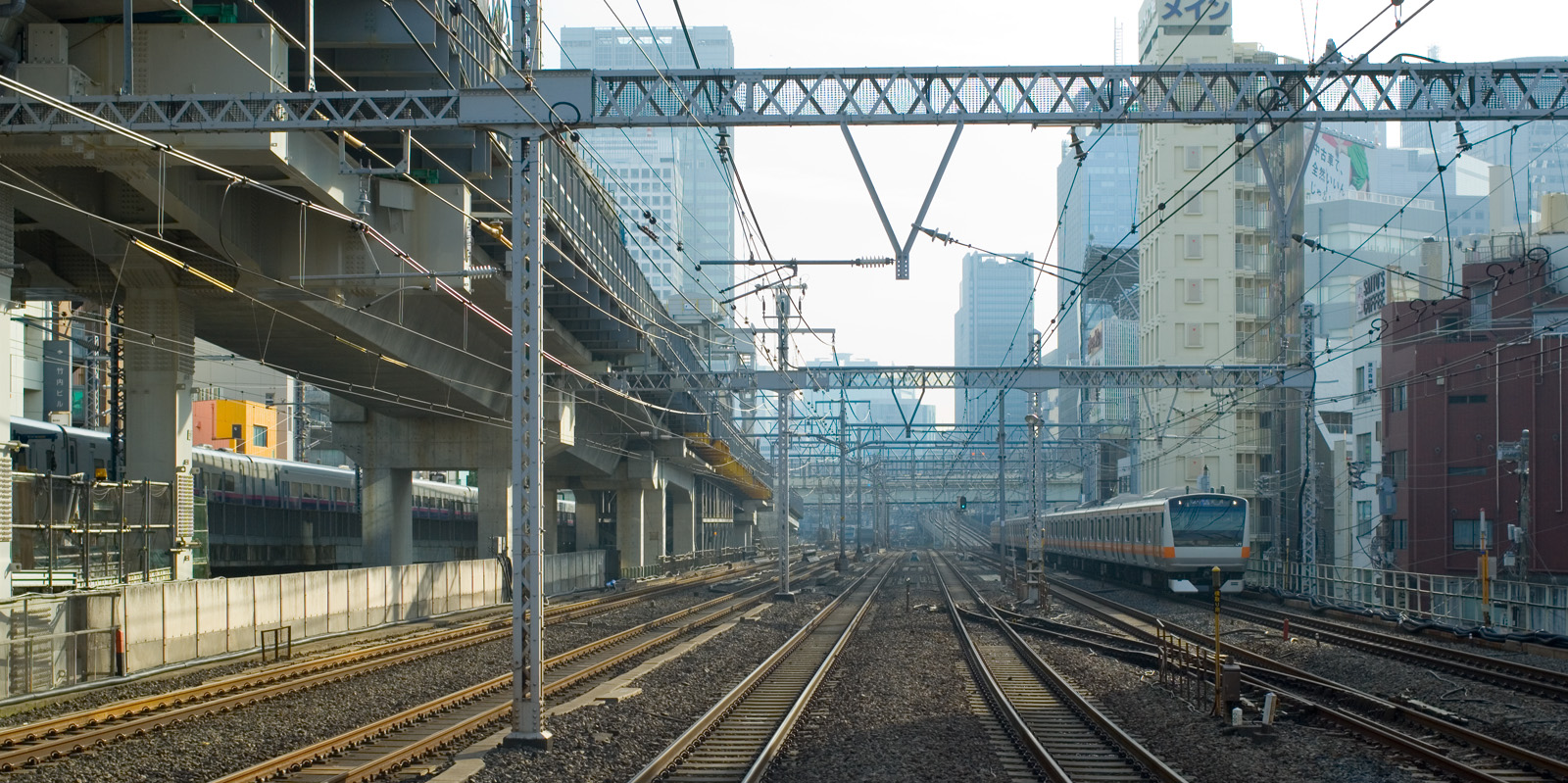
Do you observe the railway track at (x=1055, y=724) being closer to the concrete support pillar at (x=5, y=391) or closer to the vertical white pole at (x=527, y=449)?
the vertical white pole at (x=527, y=449)

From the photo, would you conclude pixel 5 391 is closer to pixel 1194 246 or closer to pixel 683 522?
pixel 1194 246

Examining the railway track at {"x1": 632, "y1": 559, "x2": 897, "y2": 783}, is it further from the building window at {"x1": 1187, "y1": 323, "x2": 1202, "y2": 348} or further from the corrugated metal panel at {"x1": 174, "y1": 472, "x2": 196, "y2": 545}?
the building window at {"x1": 1187, "y1": 323, "x2": 1202, "y2": 348}

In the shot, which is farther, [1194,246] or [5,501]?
[1194,246]

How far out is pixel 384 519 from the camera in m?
36.8

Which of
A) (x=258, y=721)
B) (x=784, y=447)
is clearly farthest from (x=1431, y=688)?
(x=784, y=447)

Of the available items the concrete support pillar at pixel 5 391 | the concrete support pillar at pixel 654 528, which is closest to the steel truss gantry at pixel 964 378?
the concrete support pillar at pixel 5 391

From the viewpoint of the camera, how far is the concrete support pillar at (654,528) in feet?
191

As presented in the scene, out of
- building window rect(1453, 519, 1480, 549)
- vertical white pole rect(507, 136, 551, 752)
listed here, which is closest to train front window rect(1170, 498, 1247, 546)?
building window rect(1453, 519, 1480, 549)

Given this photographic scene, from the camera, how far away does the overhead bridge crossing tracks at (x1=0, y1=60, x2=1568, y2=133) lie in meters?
13.2

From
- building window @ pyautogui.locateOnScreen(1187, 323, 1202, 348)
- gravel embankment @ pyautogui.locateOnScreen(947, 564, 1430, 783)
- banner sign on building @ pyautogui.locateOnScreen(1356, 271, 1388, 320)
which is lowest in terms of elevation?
gravel embankment @ pyautogui.locateOnScreen(947, 564, 1430, 783)

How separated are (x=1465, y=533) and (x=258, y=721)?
40929 mm

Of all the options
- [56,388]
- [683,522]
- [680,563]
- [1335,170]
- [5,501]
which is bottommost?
[680,563]

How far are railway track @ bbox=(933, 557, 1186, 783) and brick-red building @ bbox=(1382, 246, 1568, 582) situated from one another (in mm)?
26453

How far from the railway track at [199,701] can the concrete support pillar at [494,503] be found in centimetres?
1074
